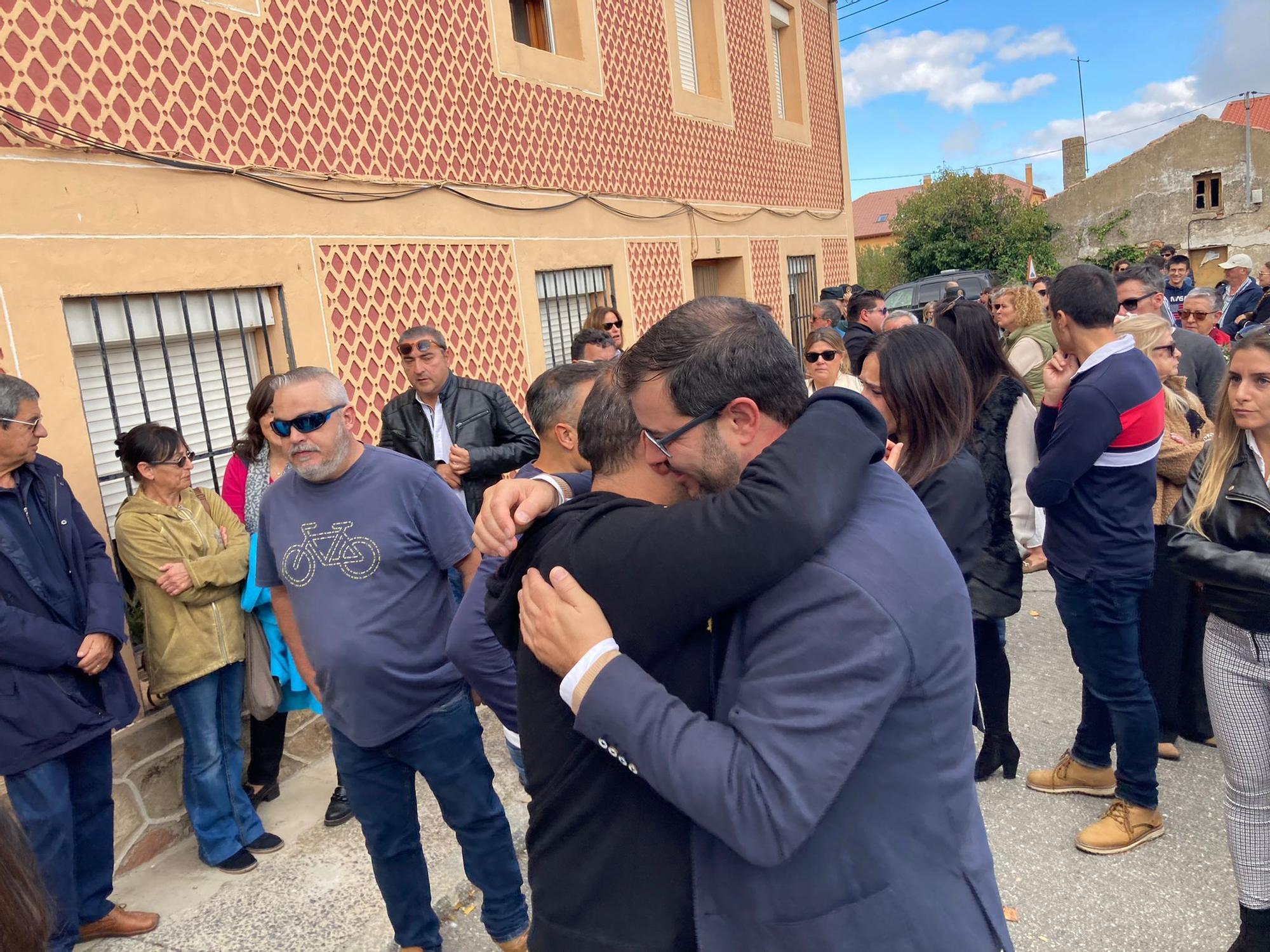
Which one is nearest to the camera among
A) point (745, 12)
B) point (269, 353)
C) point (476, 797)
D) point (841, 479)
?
point (841, 479)

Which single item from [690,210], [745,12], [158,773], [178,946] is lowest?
[178,946]

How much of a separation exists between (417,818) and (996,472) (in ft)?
9.05

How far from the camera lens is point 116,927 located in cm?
340

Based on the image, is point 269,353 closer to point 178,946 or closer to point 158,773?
point 158,773

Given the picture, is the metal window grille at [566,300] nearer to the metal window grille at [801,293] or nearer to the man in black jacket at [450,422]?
the man in black jacket at [450,422]

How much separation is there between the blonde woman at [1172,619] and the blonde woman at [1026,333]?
110 centimetres

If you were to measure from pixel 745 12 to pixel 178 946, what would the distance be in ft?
35.3

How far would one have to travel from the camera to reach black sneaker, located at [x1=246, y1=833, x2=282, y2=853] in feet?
12.8

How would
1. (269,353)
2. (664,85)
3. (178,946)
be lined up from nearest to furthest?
1. (178,946)
2. (269,353)
3. (664,85)

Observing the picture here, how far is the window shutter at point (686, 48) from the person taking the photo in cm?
959

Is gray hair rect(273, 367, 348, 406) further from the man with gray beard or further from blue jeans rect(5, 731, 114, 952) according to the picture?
blue jeans rect(5, 731, 114, 952)

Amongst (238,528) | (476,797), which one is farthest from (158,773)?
(476,797)

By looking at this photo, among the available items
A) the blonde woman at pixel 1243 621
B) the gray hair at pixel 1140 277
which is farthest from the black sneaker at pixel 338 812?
the gray hair at pixel 1140 277

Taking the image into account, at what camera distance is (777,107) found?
11.5 meters
